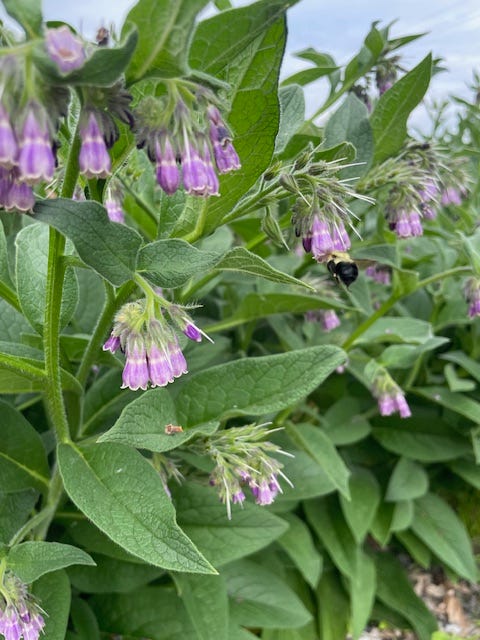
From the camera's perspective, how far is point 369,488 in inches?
74.9

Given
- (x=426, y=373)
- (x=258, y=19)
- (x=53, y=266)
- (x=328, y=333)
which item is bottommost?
(x=426, y=373)

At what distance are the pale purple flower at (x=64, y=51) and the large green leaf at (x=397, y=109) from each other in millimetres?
754

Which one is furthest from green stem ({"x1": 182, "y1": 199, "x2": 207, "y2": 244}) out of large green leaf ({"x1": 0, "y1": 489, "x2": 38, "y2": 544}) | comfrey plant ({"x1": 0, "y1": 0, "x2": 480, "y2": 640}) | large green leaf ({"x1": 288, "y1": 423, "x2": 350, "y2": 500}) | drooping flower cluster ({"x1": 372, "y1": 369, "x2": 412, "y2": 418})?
drooping flower cluster ({"x1": 372, "y1": 369, "x2": 412, "y2": 418})

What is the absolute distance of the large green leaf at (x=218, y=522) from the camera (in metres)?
1.26

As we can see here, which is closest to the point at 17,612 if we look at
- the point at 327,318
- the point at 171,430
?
the point at 171,430

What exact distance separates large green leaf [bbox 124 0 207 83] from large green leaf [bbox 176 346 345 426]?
1.92ft

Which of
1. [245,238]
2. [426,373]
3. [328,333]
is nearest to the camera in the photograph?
[245,238]

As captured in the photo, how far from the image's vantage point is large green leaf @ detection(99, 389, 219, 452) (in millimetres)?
885

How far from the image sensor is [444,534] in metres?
1.92

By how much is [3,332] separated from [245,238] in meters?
0.65

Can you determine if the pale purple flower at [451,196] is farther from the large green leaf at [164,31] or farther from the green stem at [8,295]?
the large green leaf at [164,31]

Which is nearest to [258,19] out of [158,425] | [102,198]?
[102,198]

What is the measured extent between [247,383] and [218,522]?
35 centimetres

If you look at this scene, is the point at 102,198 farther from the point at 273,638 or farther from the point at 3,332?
the point at 273,638
